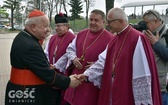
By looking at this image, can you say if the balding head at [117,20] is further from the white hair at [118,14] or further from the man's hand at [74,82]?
the man's hand at [74,82]

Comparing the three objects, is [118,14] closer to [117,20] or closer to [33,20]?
[117,20]

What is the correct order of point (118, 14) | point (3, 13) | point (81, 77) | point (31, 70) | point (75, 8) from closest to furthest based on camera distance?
1. point (31, 70)
2. point (118, 14)
3. point (81, 77)
4. point (75, 8)
5. point (3, 13)

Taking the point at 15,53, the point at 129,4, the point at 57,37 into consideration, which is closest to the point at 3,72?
the point at 57,37

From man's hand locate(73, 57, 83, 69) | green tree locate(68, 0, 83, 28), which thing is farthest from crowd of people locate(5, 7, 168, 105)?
green tree locate(68, 0, 83, 28)

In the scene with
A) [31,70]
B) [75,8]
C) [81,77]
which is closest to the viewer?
[31,70]

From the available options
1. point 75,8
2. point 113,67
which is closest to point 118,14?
point 113,67

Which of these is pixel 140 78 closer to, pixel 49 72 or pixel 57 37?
pixel 49 72

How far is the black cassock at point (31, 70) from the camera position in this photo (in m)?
3.39

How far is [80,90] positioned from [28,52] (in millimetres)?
1365

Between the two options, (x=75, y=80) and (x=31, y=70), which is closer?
(x=31, y=70)

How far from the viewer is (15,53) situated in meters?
3.46

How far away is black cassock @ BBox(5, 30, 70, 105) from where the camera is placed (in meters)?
3.39

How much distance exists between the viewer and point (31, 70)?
3459 millimetres

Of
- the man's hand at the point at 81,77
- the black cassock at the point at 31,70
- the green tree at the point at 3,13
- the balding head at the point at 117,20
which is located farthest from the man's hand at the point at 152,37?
the green tree at the point at 3,13
